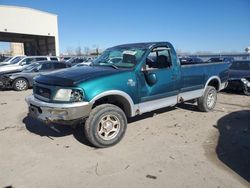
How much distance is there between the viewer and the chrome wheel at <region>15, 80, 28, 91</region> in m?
13.4

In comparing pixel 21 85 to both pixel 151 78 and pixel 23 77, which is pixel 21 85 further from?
pixel 151 78

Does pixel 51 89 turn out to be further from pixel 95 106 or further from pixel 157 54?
pixel 157 54

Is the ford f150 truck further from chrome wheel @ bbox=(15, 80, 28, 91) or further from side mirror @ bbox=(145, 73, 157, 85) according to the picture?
chrome wheel @ bbox=(15, 80, 28, 91)

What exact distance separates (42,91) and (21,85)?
30.2 feet

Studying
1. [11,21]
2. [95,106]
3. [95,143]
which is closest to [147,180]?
[95,143]

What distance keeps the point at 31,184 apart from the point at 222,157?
10.4 feet

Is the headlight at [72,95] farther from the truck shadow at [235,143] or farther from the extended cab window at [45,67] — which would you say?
the extended cab window at [45,67]

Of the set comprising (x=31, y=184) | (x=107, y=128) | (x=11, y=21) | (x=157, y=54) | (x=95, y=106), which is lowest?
(x=31, y=184)

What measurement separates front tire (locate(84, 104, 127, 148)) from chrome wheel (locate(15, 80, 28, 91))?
9843 millimetres

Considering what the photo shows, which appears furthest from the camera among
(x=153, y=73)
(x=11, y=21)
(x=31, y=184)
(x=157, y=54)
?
(x=11, y=21)

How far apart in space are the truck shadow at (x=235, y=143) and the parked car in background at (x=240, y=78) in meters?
4.08

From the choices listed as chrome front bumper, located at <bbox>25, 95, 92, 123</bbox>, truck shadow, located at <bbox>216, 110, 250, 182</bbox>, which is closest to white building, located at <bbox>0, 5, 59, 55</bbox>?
chrome front bumper, located at <bbox>25, 95, 92, 123</bbox>

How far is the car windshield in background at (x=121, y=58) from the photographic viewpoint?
225 inches

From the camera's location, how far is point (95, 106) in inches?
201
